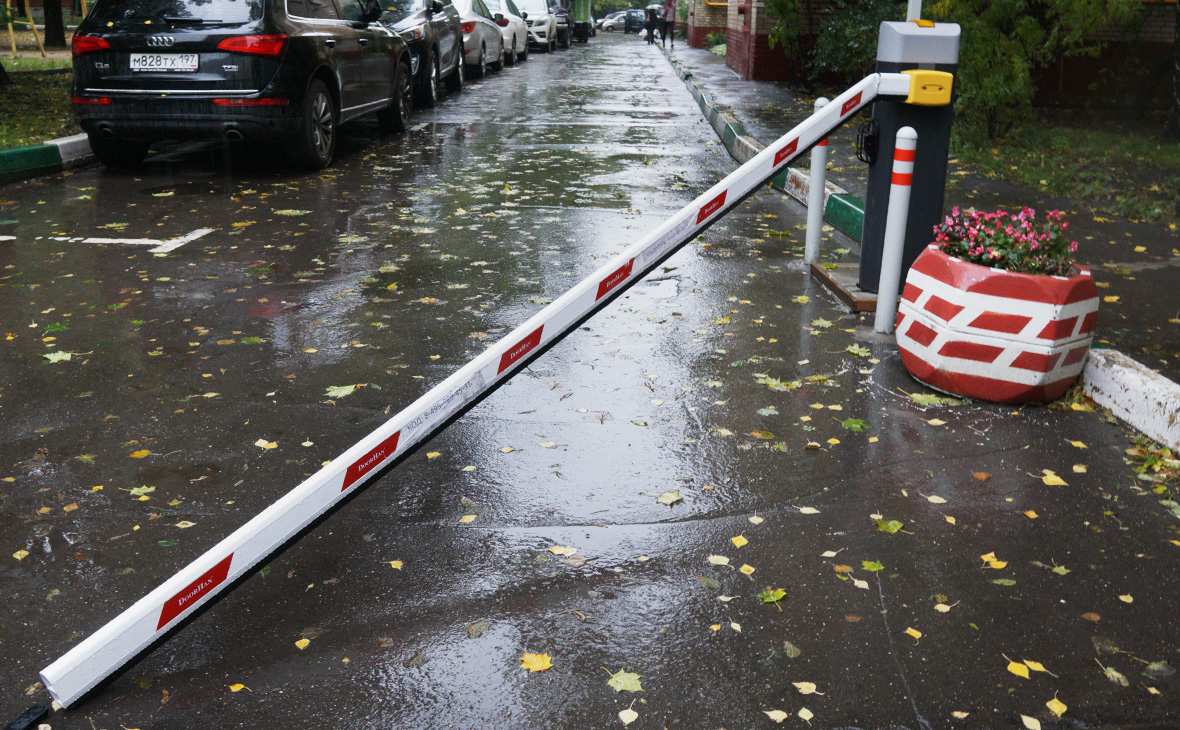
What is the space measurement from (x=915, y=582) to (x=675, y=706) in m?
1.05

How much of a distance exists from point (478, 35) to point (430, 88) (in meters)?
6.23

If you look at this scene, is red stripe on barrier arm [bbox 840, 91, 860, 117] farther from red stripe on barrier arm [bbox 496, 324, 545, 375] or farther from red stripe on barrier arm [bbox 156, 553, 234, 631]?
red stripe on barrier arm [bbox 156, 553, 234, 631]

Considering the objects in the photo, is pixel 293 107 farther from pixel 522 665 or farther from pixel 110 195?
pixel 522 665

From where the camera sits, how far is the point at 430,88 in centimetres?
1672

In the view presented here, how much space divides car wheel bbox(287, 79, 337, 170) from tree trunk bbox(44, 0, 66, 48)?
21.3 meters

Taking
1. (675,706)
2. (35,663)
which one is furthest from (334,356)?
(675,706)

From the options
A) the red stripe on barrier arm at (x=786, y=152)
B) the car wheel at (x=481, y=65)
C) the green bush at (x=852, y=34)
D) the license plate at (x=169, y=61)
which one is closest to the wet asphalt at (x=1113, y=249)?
the red stripe on barrier arm at (x=786, y=152)

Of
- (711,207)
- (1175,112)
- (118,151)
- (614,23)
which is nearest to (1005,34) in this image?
(1175,112)

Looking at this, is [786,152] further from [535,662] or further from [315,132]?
[315,132]

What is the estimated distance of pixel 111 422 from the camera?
454 centimetres

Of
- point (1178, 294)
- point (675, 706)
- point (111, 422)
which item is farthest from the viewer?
point (1178, 294)

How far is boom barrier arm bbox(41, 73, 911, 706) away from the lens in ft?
9.12

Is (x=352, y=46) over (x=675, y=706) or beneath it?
over

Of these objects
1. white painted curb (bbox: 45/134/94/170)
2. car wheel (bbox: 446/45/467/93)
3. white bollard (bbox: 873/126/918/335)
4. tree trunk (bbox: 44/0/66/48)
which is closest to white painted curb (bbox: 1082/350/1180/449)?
white bollard (bbox: 873/126/918/335)
